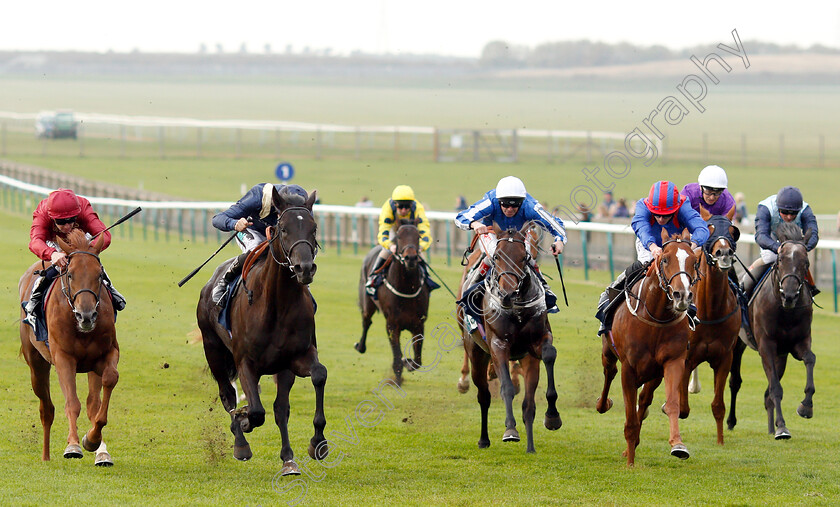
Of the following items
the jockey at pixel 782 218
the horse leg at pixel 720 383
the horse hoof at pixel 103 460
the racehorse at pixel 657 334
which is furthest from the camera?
the jockey at pixel 782 218

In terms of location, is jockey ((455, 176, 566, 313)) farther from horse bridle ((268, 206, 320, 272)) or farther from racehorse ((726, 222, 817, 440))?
racehorse ((726, 222, 817, 440))

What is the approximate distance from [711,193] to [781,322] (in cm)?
149

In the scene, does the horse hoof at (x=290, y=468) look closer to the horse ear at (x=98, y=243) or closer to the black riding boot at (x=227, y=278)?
the black riding boot at (x=227, y=278)

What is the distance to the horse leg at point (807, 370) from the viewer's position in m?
9.61

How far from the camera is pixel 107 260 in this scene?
2047 cm

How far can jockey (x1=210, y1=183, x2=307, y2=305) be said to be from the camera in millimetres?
8055

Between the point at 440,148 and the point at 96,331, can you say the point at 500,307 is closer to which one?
the point at 96,331

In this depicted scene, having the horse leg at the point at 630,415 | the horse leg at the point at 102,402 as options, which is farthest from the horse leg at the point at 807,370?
the horse leg at the point at 102,402

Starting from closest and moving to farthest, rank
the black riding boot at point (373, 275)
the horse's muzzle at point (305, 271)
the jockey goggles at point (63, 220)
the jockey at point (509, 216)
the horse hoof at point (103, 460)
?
the horse's muzzle at point (305, 271) → the horse hoof at point (103, 460) → the jockey goggles at point (63, 220) → the jockey at point (509, 216) → the black riding boot at point (373, 275)

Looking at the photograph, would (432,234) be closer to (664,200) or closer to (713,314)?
(713,314)

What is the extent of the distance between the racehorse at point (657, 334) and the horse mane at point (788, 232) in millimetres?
1582

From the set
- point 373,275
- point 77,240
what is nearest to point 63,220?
point 77,240

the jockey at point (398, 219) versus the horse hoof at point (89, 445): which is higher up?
the jockey at point (398, 219)

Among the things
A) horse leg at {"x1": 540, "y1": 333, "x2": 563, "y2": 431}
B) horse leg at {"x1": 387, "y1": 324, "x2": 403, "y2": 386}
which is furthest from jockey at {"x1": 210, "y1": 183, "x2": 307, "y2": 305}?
horse leg at {"x1": 387, "y1": 324, "x2": 403, "y2": 386}
